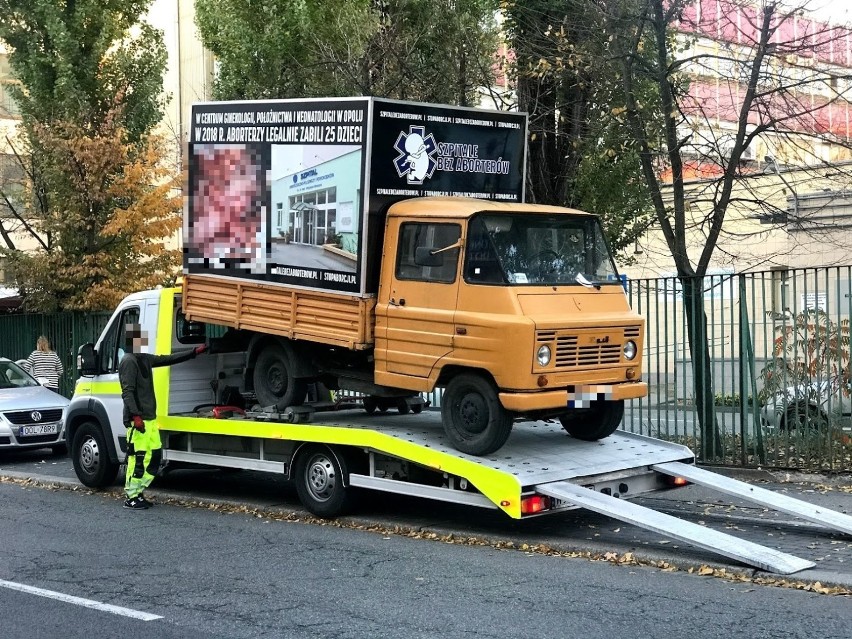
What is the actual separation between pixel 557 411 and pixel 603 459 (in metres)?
0.62

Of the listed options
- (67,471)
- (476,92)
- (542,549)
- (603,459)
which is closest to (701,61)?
→ (476,92)

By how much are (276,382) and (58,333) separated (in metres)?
11.7

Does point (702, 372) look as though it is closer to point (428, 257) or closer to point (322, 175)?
point (428, 257)

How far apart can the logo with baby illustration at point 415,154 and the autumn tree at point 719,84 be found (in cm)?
383

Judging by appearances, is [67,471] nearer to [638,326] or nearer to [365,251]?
[365,251]

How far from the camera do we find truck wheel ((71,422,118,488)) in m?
12.7

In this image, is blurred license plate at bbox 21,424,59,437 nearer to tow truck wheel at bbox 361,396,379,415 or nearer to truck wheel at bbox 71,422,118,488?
truck wheel at bbox 71,422,118,488

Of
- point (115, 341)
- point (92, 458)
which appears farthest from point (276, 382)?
point (92, 458)

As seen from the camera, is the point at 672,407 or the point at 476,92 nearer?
the point at 672,407

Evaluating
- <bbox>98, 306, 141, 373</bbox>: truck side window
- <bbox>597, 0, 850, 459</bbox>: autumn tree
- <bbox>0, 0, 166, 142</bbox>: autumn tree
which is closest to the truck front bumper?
<bbox>597, 0, 850, 459</bbox>: autumn tree

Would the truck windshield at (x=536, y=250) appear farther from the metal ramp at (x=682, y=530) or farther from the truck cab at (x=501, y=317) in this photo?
the metal ramp at (x=682, y=530)

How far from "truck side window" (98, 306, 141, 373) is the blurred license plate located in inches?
141

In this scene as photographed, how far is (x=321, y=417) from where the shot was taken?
1121 centimetres

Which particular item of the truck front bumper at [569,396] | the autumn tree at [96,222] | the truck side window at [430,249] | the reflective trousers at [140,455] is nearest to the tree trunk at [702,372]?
the truck front bumper at [569,396]
